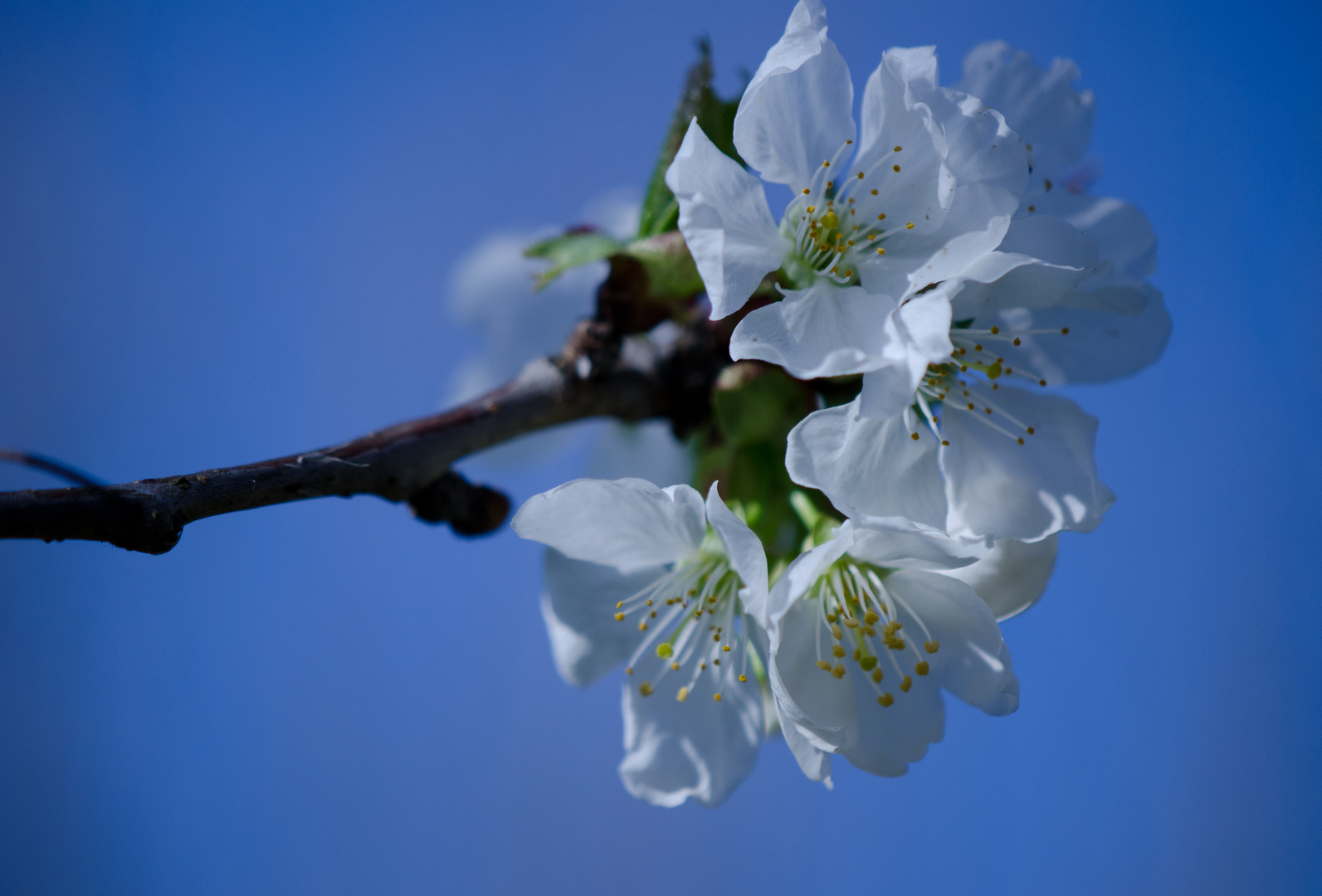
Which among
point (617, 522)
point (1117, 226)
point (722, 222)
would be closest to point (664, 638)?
point (617, 522)

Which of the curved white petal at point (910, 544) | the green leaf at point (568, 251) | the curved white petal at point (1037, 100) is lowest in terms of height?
the curved white petal at point (910, 544)

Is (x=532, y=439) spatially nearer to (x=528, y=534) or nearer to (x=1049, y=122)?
(x=528, y=534)

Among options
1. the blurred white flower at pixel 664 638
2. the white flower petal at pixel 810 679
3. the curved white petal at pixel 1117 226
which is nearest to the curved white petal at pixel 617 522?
the blurred white flower at pixel 664 638

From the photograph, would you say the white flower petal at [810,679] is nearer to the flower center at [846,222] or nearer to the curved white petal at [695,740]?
the curved white petal at [695,740]

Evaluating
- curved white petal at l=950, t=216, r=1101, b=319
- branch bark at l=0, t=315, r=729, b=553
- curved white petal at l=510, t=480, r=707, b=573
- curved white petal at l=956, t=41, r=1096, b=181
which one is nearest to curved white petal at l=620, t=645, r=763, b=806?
curved white petal at l=510, t=480, r=707, b=573

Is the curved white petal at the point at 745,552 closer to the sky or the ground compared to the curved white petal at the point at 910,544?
closer to the sky
